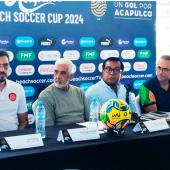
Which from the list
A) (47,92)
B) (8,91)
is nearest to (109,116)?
(47,92)

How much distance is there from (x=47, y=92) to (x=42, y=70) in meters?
1.23

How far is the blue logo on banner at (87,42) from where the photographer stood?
4.47m

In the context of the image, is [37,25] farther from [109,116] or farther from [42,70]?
[109,116]

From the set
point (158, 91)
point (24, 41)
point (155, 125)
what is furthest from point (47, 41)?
point (155, 125)

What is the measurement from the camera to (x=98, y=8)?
4.54m

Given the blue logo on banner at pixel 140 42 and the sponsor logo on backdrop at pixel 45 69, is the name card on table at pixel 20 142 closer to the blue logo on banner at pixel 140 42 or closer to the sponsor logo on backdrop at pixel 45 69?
the sponsor logo on backdrop at pixel 45 69

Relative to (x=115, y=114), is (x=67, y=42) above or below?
above

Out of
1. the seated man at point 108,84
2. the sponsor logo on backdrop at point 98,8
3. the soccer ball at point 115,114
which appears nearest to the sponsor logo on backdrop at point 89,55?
the sponsor logo on backdrop at point 98,8

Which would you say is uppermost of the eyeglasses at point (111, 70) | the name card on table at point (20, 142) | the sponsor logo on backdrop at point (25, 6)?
the sponsor logo on backdrop at point (25, 6)

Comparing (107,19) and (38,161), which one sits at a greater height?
(107,19)

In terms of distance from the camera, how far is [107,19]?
461 centimetres

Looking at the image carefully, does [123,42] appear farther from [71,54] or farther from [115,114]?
[115,114]

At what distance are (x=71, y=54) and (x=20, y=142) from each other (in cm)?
244

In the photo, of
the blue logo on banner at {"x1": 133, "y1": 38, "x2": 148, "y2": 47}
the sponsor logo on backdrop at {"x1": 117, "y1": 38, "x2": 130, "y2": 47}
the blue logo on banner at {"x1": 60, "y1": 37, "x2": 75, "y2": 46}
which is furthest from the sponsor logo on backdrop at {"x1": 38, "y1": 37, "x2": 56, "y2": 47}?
the blue logo on banner at {"x1": 133, "y1": 38, "x2": 148, "y2": 47}
